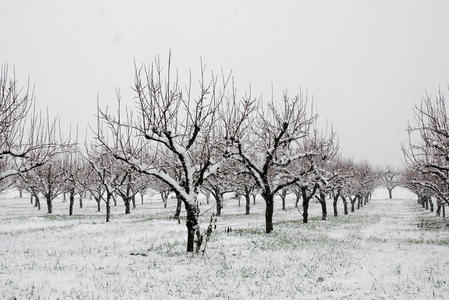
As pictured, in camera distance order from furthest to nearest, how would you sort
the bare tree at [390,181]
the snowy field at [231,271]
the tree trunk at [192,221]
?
the bare tree at [390,181] → the tree trunk at [192,221] → the snowy field at [231,271]

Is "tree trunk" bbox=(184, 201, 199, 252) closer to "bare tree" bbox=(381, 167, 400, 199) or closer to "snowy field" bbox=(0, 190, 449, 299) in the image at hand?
"snowy field" bbox=(0, 190, 449, 299)

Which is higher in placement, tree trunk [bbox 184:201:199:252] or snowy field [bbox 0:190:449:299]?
tree trunk [bbox 184:201:199:252]

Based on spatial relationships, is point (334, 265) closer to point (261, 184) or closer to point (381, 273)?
point (381, 273)

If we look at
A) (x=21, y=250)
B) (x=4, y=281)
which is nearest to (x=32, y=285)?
(x=4, y=281)

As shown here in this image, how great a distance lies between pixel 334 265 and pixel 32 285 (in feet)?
31.1

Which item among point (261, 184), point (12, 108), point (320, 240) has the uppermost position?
point (12, 108)

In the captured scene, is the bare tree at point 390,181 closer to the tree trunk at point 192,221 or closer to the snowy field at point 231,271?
the snowy field at point 231,271

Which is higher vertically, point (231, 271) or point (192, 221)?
point (192, 221)

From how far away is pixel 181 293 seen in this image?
8062 mm

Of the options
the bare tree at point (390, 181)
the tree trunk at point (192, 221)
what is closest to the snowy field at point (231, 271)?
the tree trunk at point (192, 221)

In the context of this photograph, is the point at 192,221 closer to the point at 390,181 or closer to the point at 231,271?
the point at 231,271

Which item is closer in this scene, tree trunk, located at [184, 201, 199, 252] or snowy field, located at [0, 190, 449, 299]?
snowy field, located at [0, 190, 449, 299]

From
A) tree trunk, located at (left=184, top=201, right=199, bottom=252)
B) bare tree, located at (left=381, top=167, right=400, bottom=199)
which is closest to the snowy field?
tree trunk, located at (left=184, top=201, right=199, bottom=252)

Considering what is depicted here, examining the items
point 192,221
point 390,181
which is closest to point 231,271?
point 192,221
